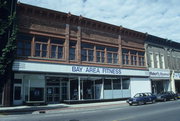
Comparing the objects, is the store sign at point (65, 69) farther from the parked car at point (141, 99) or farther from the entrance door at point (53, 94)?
the parked car at point (141, 99)

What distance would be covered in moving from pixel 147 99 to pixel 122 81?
682 centimetres

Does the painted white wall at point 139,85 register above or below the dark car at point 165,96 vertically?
above

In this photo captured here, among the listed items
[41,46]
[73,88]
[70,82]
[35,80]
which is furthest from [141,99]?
[41,46]

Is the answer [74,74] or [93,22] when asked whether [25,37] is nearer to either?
[74,74]

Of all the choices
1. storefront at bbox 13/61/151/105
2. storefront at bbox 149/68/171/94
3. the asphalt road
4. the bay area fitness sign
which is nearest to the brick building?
storefront at bbox 13/61/151/105

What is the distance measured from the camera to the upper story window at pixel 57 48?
74.8 ft

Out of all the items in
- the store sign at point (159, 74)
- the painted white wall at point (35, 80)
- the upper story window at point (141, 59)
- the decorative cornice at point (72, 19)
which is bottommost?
the painted white wall at point (35, 80)

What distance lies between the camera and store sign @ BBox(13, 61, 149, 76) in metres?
19.8

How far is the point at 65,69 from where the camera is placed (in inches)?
888

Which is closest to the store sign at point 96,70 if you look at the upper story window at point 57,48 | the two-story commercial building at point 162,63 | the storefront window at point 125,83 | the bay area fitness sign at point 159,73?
the storefront window at point 125,83

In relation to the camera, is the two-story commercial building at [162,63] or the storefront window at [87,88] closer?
the storefront window at [87,88]

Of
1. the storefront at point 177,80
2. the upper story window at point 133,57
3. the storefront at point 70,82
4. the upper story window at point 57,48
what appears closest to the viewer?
the storefront at point 70,82

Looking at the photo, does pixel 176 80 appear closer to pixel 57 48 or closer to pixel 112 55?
pixel 112 55

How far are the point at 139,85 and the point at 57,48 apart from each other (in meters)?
16.0
